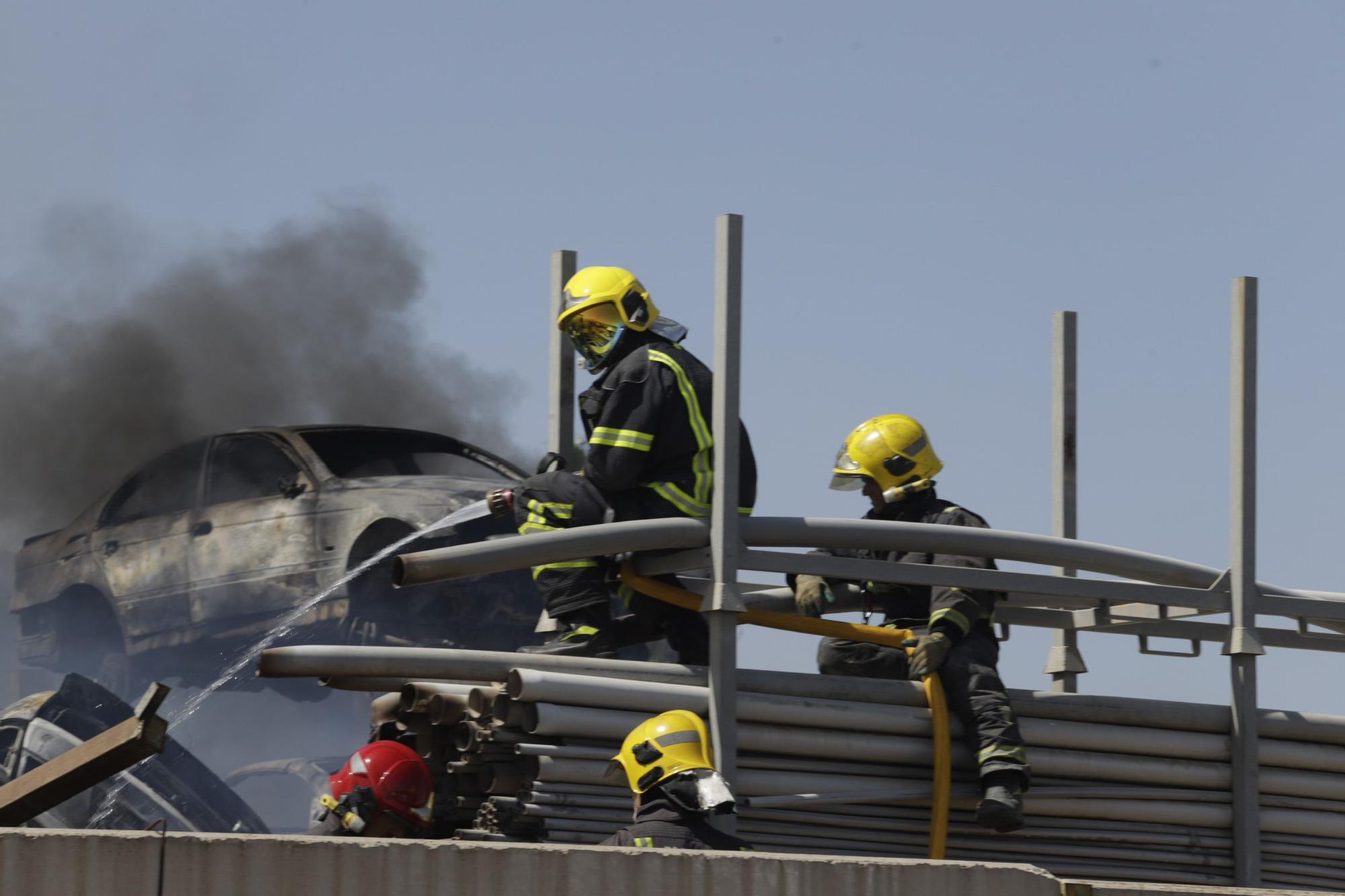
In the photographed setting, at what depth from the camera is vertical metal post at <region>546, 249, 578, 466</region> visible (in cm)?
841

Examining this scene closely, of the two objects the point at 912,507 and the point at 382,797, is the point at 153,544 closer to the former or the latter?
the point at 382,797

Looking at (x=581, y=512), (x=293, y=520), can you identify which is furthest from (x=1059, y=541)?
(x=293, y=520)

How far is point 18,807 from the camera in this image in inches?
189

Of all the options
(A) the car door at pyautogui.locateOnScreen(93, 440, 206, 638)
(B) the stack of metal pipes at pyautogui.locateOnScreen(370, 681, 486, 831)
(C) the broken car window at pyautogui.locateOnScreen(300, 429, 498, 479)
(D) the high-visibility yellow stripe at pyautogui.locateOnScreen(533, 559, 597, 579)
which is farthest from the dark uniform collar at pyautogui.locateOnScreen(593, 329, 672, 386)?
(A) the car door at pyautogui.locateOnScreen(93, 440, 206, 638)

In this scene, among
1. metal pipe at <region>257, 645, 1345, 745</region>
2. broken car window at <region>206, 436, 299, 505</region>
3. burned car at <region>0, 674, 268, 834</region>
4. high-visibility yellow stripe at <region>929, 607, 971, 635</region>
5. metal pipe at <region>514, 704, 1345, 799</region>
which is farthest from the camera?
broken car window at <region>206, 436, 299, 505</region>

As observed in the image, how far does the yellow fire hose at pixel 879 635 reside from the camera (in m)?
6.78

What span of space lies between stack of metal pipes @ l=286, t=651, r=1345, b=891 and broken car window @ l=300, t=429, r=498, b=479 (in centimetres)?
634

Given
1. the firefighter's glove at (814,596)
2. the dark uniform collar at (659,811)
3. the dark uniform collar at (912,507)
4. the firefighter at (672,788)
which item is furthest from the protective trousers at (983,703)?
the dark uniform collar at (659,811)

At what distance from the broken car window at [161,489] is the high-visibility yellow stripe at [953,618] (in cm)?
797

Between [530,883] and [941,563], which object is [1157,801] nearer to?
[941,563]

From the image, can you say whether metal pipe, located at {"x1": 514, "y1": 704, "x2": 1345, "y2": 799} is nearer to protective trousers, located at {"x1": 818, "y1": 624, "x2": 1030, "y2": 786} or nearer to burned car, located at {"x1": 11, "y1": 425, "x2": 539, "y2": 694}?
protective trousers, located at {"x1": 818, "y1": 624, "x2": 1030, "y2": 786}

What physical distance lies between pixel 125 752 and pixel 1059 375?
201 inches

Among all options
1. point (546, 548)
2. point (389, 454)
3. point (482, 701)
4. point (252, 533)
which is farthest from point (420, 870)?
point (252, 533)

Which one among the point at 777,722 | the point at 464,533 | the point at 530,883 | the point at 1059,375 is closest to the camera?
the point at 530,883
